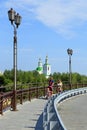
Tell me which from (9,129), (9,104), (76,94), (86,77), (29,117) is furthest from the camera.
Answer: (86,77)

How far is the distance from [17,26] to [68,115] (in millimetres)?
4972

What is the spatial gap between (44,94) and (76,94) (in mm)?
7520

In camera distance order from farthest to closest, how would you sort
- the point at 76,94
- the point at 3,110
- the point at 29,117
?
the point at 76,94 → the point at 3,110 → the point at 29,117

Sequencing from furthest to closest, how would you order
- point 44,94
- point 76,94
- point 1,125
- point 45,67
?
point 45,67 → point 76,94 → point 44,94 → point 1,125

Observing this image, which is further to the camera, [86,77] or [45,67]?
[45,67]

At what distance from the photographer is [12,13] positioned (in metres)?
22.6

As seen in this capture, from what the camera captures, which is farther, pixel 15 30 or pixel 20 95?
pixel 20 95

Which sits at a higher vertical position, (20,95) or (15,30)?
(15,30)

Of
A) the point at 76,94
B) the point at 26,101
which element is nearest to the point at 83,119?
the point at 26,101

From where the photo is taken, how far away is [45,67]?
169000 mm

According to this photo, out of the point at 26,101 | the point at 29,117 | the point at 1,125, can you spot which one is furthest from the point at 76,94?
the point at 1,125

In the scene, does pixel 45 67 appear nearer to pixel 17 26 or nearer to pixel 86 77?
pixel 86 77

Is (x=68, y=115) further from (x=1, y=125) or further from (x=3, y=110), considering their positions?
(x=1, y=125)

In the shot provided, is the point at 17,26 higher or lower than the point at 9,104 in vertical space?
higher
